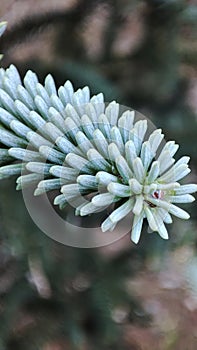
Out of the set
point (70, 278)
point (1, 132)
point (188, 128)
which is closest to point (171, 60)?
point (188, 128)

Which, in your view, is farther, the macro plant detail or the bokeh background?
the bokeh background

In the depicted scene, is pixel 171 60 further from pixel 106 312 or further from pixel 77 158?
pixel 77 158

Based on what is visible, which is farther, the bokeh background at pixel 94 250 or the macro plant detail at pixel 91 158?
the bokeh background at pixel 94 250

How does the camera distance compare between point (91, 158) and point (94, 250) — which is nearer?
point (91, 158)
